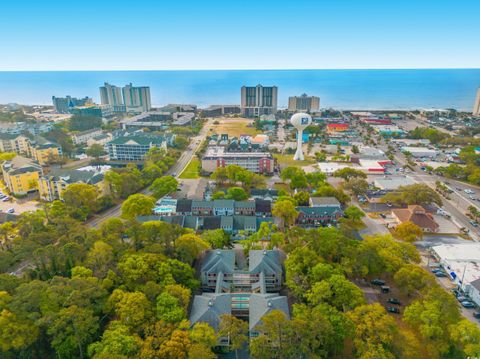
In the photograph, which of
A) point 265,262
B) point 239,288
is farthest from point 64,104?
point 265,262

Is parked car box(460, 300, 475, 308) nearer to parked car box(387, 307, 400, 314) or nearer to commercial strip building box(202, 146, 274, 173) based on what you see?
parked car box(387, 307, 400, 314)

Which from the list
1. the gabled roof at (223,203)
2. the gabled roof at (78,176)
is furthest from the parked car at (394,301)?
the gabled roof at (78,176)

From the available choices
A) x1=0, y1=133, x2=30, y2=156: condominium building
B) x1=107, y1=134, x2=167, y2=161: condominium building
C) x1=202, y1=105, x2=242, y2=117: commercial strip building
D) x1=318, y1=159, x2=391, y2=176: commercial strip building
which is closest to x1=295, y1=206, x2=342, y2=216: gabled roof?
x1=318, y1=159, x2=391, y2=176: commercial strip building

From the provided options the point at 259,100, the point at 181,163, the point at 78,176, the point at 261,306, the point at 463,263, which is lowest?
the point at 181,163

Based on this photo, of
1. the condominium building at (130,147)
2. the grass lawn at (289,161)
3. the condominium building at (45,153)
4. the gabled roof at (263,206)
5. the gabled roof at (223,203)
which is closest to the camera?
the gabled roof at (263,206)

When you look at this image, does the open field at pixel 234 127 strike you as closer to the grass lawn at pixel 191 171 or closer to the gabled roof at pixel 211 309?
the grass lawn at pixel 191 171

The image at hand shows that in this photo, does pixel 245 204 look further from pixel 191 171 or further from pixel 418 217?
pixel 191 171
